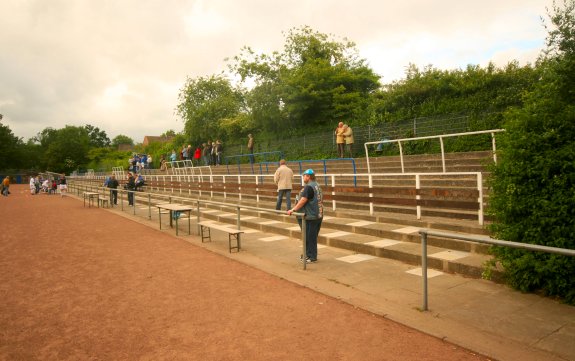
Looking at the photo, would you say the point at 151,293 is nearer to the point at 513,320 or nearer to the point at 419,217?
the point at 513,320

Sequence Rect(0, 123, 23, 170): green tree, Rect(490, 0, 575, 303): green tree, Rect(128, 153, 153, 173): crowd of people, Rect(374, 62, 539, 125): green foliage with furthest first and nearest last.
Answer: Rect(0, 123, 23, 170): green tree < Rect(128, 153, 153, 173): crowd of people < Rect(374, 62, 539, 125): green foliage < Rect(490, 0, 575, 303): green tree

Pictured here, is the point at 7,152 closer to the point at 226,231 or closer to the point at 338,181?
the point at 338,181

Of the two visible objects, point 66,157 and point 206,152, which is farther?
point 66,157

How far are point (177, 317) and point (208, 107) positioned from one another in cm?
3642

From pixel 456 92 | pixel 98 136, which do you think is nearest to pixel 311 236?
pixel 456 92

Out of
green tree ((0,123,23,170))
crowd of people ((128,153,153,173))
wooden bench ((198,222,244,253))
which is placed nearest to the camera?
wooden bench ((198,222,244,253))

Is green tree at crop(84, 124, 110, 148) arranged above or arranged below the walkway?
above

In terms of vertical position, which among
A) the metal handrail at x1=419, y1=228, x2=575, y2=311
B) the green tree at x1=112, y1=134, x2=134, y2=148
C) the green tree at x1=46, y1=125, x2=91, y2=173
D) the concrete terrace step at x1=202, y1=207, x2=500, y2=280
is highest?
the green tree at x1=112, y1=134, x2=134, y2=148

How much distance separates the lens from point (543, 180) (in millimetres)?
4551

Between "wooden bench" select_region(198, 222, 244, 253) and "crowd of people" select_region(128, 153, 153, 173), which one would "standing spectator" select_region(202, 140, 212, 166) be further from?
"wooden bench" select_region(198, 222, 244, 253)

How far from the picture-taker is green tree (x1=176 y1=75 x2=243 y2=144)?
3897 centimetres

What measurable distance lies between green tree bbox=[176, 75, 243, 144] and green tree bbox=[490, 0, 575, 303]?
32486 mm

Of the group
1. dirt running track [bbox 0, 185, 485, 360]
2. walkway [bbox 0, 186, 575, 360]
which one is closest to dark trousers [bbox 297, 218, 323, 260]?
walkway [bbox 0, 186, 575, 360]

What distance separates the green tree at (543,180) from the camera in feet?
14.3
